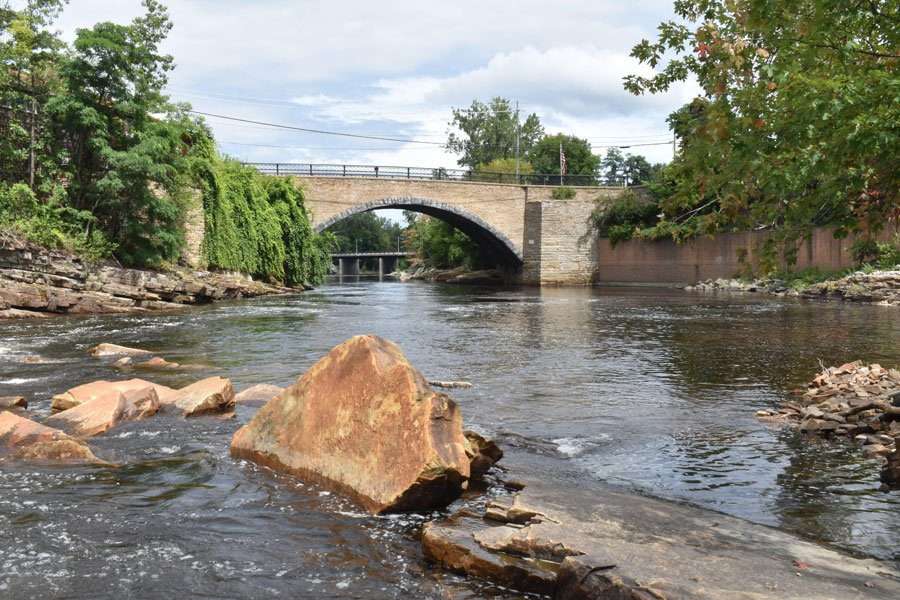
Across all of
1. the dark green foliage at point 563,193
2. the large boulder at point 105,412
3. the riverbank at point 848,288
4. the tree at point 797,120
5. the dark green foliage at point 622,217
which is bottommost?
the large boulder at point 105,412

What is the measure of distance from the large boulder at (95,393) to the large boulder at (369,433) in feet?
7.66

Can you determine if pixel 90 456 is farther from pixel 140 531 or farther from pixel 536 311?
pixel 536 311

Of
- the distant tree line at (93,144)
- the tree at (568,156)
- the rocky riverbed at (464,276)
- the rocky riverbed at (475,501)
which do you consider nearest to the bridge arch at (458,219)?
the rocky riverbed at (464,276)

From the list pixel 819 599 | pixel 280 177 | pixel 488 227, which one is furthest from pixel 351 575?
pixel 488 227

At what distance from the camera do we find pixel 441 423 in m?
5.36

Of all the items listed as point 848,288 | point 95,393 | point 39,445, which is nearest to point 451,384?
point 95,393

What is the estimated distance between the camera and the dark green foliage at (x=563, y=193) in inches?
2121

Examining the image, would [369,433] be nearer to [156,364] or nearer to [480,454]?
[480,454]

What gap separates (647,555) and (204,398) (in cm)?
548

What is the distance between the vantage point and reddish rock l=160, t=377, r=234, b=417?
8.12 meters

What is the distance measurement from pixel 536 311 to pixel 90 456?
807 inches

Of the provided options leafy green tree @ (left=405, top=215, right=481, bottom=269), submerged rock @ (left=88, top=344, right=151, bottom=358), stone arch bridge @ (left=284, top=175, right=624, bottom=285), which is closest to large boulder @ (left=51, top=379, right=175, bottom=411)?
submerged rock @ (left=88, top=344, right=151, bottom=358)

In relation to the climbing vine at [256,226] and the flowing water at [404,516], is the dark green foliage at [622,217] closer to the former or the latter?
the climbing vine at [256,226]

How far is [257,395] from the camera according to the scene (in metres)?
9.04
